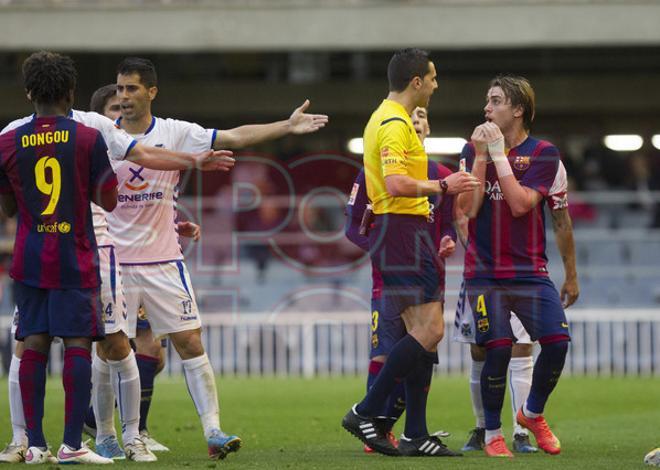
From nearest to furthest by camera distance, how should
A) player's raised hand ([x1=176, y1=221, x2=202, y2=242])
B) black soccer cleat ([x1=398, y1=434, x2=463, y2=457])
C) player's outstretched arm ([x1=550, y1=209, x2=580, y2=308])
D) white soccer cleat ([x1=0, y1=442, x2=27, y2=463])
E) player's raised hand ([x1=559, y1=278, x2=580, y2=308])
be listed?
white soccer cleat ([x1=0, y1=442, x2=27, y2=463])
black soccer cleat ([x1=398, y1=434, x2=463, y2=457])
player's outstretched arm ([x1=550, y1=209, x2=580, y2=308])
player's raised hand ([x1=559, y1=278, x2=580, y2=308])
player's raised hand ([x1=176, y1=221, x2=202, y2=242])

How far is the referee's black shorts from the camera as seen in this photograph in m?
7.82

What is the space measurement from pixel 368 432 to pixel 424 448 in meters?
0.37

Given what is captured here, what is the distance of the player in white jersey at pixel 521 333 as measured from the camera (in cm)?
847

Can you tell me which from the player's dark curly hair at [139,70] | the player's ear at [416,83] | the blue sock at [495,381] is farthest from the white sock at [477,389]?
the player's dark curly hair at [139,70]

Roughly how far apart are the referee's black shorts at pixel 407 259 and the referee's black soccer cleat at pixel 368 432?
695 millimetres

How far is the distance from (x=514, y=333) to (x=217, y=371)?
32.5 ft

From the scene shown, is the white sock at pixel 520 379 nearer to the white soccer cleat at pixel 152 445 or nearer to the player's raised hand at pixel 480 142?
the player's raised hand at pixel 480 142

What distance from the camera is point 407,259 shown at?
786cm

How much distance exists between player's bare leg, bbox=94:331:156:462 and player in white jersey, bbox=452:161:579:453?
2118mm

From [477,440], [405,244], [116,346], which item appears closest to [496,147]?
[405,244]

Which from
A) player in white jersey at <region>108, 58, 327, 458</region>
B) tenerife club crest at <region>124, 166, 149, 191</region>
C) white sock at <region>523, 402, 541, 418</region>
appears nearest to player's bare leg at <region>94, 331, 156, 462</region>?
player in white jersey at <region>108, 58, 327, 458</region>

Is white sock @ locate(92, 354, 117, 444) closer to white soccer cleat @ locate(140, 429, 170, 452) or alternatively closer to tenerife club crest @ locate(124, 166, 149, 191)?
white soccer cleat @ locate(140, 429, 170, 452)

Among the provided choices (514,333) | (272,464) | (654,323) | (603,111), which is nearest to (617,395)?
(654,323)

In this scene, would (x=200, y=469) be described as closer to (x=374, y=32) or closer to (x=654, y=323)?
(x=654, y=323)
